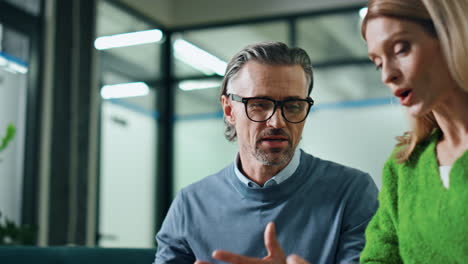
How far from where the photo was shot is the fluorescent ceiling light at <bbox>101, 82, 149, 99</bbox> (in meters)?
5.09

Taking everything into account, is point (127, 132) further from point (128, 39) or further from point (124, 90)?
point (128, 39)

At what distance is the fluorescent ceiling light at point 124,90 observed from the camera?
509 centimetres

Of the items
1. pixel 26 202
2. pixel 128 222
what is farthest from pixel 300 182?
pixel 128 222

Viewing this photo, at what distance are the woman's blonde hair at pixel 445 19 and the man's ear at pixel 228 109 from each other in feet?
2.96

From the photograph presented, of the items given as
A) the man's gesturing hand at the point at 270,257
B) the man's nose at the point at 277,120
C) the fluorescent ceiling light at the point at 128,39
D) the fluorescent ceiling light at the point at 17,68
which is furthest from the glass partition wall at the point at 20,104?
the man's gesturing hand at the point at 270,257

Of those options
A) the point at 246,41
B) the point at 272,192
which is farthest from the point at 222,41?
the point at 272,192

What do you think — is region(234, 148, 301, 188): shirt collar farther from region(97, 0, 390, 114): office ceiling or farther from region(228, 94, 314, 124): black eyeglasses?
region(97, 0, 390, 114): office ceiling

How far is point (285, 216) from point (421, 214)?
0.60 metres

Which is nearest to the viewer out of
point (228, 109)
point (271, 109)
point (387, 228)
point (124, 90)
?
point (387, 228)

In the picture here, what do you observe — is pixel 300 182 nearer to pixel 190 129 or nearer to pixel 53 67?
pixel 53 67

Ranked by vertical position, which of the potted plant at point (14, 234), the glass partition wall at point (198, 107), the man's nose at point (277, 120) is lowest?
the potted plant at point (14, 234)

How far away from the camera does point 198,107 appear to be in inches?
225

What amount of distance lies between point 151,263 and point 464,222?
92cm

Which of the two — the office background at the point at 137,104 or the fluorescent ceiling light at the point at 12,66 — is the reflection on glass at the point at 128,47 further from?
the fluorescent ceiling light at the point at 12,66
